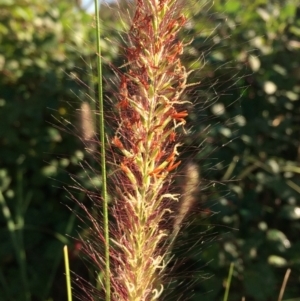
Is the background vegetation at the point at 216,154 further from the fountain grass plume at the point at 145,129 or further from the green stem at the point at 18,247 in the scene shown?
the fountain grass plume at the point at 145,129

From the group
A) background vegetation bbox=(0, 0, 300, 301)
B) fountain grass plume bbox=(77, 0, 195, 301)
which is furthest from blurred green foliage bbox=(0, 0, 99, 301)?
fountain grass plume bbox=(77, 0, 195, 301)

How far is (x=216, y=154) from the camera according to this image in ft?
8.85

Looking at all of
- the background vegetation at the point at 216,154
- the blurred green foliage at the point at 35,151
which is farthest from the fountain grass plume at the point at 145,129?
the blurred green foliage at the point at 35,151

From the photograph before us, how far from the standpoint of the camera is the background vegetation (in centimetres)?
266

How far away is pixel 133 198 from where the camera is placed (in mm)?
1047

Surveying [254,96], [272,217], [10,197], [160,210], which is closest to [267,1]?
[254,96]

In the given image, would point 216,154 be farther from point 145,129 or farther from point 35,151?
point 145,129

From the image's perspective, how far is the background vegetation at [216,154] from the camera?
2656mm

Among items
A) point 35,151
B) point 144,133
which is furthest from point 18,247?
point 144,133

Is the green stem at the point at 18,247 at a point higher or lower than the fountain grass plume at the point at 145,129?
lower

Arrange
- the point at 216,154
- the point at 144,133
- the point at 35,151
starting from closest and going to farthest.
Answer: the point at 144,133
the point at 216,154
the point at 35,151

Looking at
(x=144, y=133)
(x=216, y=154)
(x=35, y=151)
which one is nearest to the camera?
(x=144, y=133)

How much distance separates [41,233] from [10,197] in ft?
0.64

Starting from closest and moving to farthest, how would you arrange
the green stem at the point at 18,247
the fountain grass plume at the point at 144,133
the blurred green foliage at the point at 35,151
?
the fountain grass plume at the point at 144,133
the green stem at the point at 18,247
the blurred green foliage at the point at 35,151
